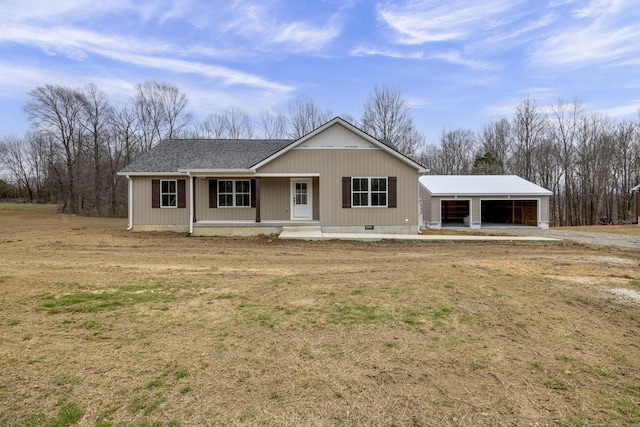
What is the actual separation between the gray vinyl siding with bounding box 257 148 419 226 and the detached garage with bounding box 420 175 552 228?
307 inches

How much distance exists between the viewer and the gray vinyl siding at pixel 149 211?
16.5m

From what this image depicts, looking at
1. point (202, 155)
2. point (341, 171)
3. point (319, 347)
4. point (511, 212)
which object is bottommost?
point (319, 347)

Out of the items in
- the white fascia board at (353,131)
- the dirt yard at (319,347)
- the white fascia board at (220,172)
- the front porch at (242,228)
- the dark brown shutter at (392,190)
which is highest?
the white fascia board at (353,131)

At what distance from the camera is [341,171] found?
1509 cm

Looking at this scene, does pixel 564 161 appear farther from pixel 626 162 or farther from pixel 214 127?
pixel 214 127

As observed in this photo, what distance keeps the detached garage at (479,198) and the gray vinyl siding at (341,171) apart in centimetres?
780

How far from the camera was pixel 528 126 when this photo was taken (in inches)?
1421

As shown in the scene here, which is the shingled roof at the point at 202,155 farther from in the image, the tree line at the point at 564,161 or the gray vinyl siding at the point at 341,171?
the tree line at the point at 564,161

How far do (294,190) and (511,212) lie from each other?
17301 mm

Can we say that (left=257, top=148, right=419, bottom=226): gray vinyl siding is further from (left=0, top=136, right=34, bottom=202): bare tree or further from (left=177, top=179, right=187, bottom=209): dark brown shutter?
(left=0, top=136, right=34, bottom=202): bare tree

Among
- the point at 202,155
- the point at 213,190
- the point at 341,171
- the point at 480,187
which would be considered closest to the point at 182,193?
the point at 213,190

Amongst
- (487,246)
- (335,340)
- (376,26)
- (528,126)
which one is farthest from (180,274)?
(528,126)

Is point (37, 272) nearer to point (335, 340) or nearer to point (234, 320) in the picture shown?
point (234, 320)

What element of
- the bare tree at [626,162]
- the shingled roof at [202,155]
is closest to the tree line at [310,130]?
the bare tree at [626,162]
